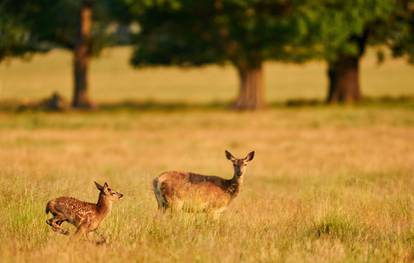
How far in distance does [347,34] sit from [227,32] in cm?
560

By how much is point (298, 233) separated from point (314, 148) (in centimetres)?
1544

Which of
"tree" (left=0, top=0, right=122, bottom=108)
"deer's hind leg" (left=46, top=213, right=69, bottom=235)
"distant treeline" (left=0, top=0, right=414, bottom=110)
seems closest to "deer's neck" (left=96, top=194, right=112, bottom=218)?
"deer's hind leg" (left=46, top=213, right=69, bottom=235)

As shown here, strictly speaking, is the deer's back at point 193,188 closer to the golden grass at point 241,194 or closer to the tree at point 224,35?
the golden grass at point 241,194

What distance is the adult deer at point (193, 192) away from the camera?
38.4 feet

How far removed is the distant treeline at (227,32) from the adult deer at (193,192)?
1107 inches

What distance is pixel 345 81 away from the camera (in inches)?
1924

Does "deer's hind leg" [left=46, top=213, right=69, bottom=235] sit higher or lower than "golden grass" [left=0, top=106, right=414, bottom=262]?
higher

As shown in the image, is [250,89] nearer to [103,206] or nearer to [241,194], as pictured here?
[241,194]

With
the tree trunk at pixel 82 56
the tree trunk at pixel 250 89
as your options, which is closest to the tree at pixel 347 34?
the tree trunk at pixel 250 89

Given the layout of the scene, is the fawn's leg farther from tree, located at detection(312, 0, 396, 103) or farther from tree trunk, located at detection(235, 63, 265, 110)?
tree trunk, located at detection(235, 63, 265, 110)

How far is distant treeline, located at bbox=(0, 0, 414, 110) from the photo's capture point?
4097cm

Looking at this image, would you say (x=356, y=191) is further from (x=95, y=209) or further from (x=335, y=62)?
(x=335, y=62)

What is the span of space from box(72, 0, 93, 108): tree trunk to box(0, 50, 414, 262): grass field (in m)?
3.01

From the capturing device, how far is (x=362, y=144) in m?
26.6
